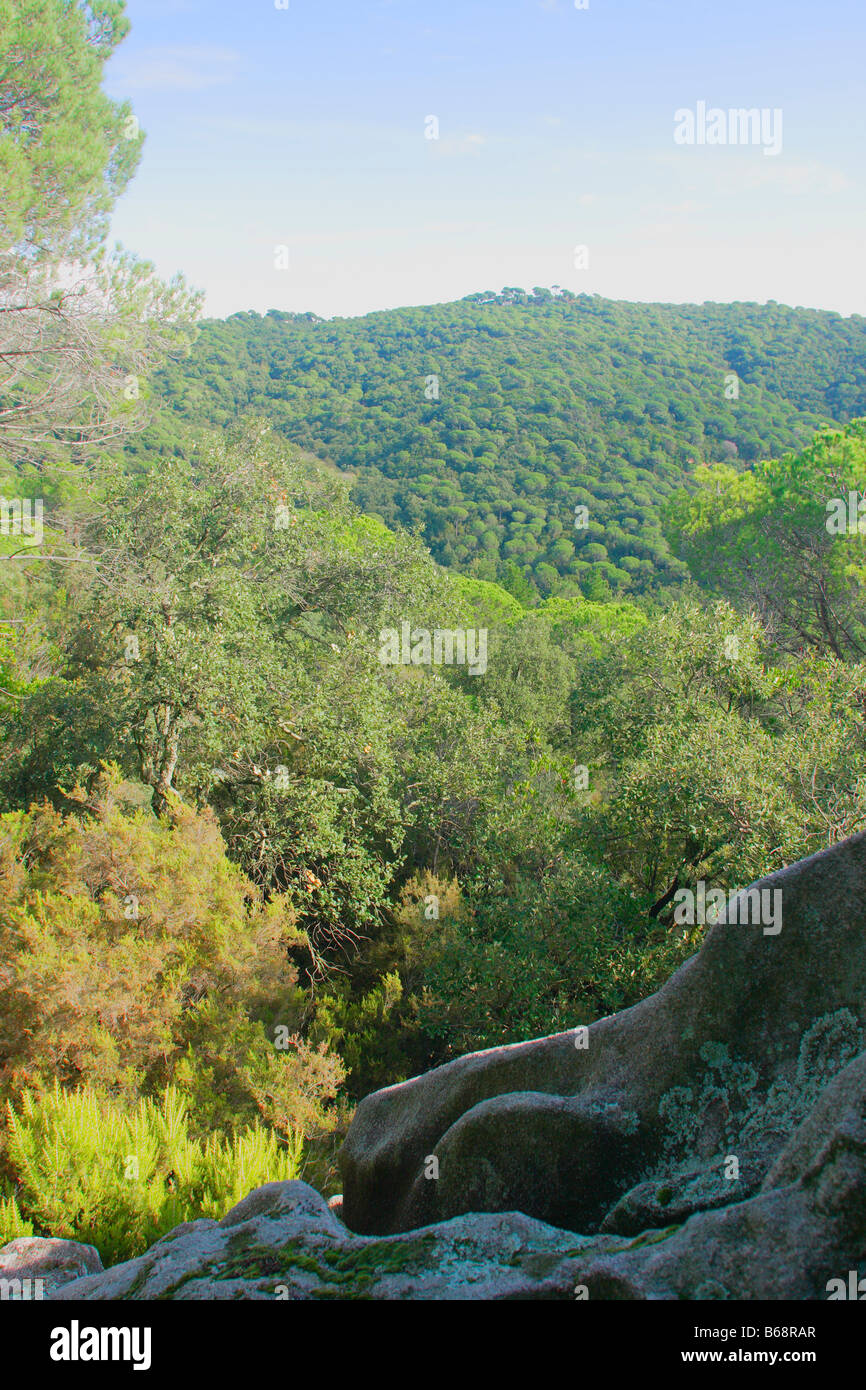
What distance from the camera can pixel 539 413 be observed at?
92812mm

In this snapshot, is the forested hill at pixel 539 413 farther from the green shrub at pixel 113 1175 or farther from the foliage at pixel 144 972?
the green shrub at pixel 113 1175

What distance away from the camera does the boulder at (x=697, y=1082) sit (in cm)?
464

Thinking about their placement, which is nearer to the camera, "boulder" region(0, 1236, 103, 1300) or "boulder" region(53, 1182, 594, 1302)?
"boulder" region(53, 1182, 594, 1302)

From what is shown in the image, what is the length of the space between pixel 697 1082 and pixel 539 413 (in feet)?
311

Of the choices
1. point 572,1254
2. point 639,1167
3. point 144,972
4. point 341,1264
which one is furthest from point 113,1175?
point 572,1254

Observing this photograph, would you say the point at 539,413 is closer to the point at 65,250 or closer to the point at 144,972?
the point at 65,250

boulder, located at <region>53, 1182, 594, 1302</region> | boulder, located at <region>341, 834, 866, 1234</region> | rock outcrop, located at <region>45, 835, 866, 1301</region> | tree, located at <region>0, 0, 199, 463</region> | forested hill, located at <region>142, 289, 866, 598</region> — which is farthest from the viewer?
forested hill, located at <region>142, 289, 866, 598</region>

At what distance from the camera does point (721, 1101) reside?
4.81 metres

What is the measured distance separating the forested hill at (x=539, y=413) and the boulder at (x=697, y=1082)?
2049 inches

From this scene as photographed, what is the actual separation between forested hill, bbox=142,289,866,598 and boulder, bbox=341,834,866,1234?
5205 centimetres

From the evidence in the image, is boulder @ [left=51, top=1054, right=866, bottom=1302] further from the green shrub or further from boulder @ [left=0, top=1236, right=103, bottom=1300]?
the green shrub

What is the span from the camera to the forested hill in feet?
235

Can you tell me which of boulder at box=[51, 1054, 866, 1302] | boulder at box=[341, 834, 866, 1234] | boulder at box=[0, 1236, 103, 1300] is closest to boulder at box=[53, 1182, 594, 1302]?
boulder at box=[51, 1054, 866, 1302]

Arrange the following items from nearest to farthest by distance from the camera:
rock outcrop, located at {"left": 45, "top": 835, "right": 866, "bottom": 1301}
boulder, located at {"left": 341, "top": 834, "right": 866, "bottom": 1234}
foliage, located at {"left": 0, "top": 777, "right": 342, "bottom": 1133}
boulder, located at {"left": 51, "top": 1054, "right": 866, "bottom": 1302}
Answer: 1. boulder, located at {"left": 51, "top": 1054, "right": 866, "bottom": 1302}
2. rock outcrop, located at {"left": 45, "top": 835, "right": 866, "bottom": 1301}
3. boulder, located at {"left": 341, "top": 834, "right": 866, "bottom": 1234}
4. foliage, located at {"left": 0, "top": 777, "right": 342, "bottom": 1133}
